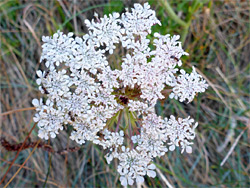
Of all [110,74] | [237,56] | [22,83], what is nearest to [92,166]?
[22,83]

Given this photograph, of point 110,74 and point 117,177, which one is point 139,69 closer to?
point 110,74

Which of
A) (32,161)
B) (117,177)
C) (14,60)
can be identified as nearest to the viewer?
(117,177)

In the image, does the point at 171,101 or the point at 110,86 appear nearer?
the point at 110,86

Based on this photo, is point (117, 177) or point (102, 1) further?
point (102, 1)

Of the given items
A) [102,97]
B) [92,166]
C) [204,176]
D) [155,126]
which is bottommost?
[204,176]

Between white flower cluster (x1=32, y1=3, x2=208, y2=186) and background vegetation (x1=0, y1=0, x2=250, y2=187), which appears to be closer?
white flower cluster (x1=32, y1=3, x2=208, y2=186)
